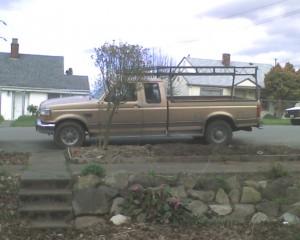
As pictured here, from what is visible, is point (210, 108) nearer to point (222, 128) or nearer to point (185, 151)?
point (222, 128)

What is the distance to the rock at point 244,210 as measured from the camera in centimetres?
750

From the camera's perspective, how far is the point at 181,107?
1327 cm

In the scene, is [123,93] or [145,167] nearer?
[145,167]

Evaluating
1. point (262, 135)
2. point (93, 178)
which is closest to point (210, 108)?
point (262, 135)

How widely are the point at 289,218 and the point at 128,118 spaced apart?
21.2ft

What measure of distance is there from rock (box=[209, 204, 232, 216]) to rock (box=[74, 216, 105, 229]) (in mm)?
1682

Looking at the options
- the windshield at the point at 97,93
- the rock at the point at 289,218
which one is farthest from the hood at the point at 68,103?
the rock at the point at 289,218

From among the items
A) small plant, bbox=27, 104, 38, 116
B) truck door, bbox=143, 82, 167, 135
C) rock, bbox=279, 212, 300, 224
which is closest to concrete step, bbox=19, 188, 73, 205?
rock, bbox=279, 212, 300, 224

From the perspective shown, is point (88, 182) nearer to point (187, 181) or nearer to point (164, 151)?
point (187, 181)

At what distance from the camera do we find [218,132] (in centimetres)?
1345

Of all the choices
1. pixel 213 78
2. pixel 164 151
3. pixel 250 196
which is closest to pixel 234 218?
pixel 250 196

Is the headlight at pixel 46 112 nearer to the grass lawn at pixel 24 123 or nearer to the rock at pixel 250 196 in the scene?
the rock at pixel 250 196

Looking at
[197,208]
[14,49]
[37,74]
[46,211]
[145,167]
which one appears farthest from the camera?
[14,49]

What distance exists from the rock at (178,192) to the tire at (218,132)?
595 cm
